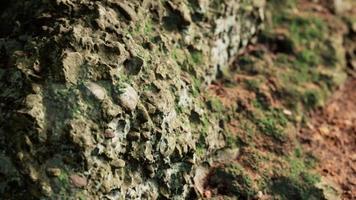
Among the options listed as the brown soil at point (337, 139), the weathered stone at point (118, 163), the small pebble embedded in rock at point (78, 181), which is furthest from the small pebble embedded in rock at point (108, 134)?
the brown soil at point (337, 139)

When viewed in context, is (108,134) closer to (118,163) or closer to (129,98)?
(118,163)

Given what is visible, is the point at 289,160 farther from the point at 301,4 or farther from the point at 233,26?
the point at 301,4

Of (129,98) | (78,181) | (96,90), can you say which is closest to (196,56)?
(129,98)

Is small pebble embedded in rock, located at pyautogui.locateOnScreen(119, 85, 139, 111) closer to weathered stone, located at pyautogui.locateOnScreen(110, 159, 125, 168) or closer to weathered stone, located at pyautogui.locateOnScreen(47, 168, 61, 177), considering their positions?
weathered stone, located at pyautogui.locateOnScreen(110, 159, 125, 168)

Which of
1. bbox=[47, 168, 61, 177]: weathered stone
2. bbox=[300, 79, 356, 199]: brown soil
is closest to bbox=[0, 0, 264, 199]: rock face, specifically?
bbox=[47, 168, 61, 177]: weathered stone

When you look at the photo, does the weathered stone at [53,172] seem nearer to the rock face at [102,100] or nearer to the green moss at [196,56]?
the rock face at [102,100]

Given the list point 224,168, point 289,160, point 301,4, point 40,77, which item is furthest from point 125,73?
point 301,4
